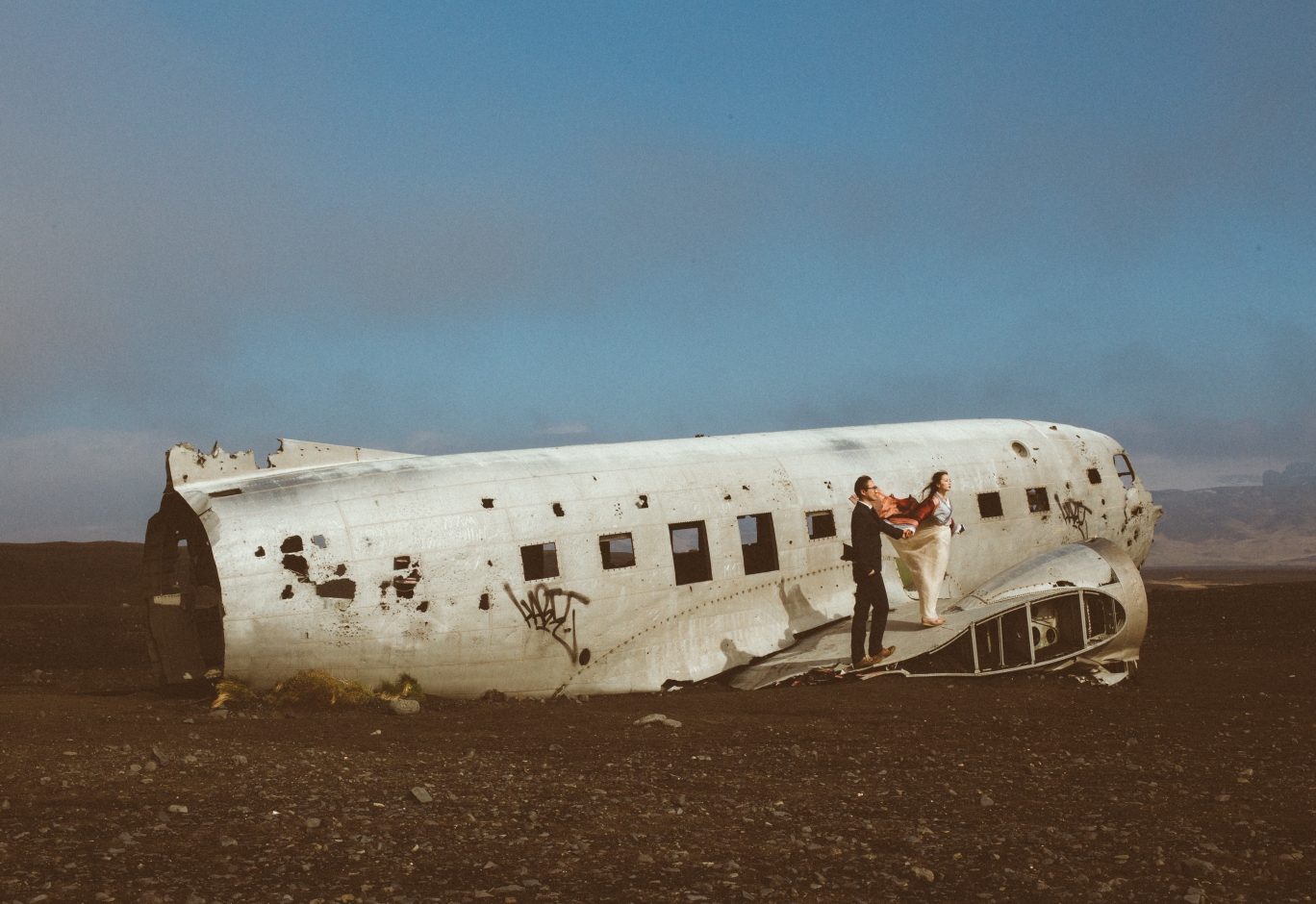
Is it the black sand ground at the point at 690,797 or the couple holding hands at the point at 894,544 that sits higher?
the couple holding hands at the point at 894,544

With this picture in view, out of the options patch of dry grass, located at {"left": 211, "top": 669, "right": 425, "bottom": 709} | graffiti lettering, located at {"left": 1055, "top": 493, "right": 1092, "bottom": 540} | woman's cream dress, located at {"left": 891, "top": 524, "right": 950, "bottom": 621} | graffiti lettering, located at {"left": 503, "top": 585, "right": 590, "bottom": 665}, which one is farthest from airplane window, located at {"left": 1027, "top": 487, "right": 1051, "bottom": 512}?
patch of dry grass, located at {"left": 211, "top": 669, "right": 425, "bottom": 709}

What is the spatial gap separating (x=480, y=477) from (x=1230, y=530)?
8101 inches

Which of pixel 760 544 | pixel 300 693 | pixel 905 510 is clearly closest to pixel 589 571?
pixel 760 544

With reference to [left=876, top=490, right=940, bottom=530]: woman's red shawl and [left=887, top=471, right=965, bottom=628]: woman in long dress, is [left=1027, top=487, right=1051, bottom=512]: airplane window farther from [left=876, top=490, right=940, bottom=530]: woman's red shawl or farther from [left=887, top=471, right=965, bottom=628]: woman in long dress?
[left=876, top=490, right=940, bottom=530]: woman's red shawl

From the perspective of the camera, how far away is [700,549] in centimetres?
1702

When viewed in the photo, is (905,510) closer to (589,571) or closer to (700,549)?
(700,549)

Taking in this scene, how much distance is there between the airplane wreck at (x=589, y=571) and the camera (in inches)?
569

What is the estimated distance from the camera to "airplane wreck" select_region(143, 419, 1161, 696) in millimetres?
14445

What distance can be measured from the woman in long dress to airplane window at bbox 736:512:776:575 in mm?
2020

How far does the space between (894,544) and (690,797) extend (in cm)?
909

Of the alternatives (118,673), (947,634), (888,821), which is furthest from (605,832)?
(118,673)

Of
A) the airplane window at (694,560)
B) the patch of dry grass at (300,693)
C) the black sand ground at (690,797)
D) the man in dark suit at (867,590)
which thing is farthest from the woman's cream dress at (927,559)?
the patch of dry grass at (300,693)

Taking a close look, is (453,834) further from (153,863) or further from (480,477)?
(480,477)

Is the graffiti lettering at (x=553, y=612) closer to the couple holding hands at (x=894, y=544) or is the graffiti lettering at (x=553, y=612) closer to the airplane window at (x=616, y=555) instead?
the airplane window at (x=616, y=555)
